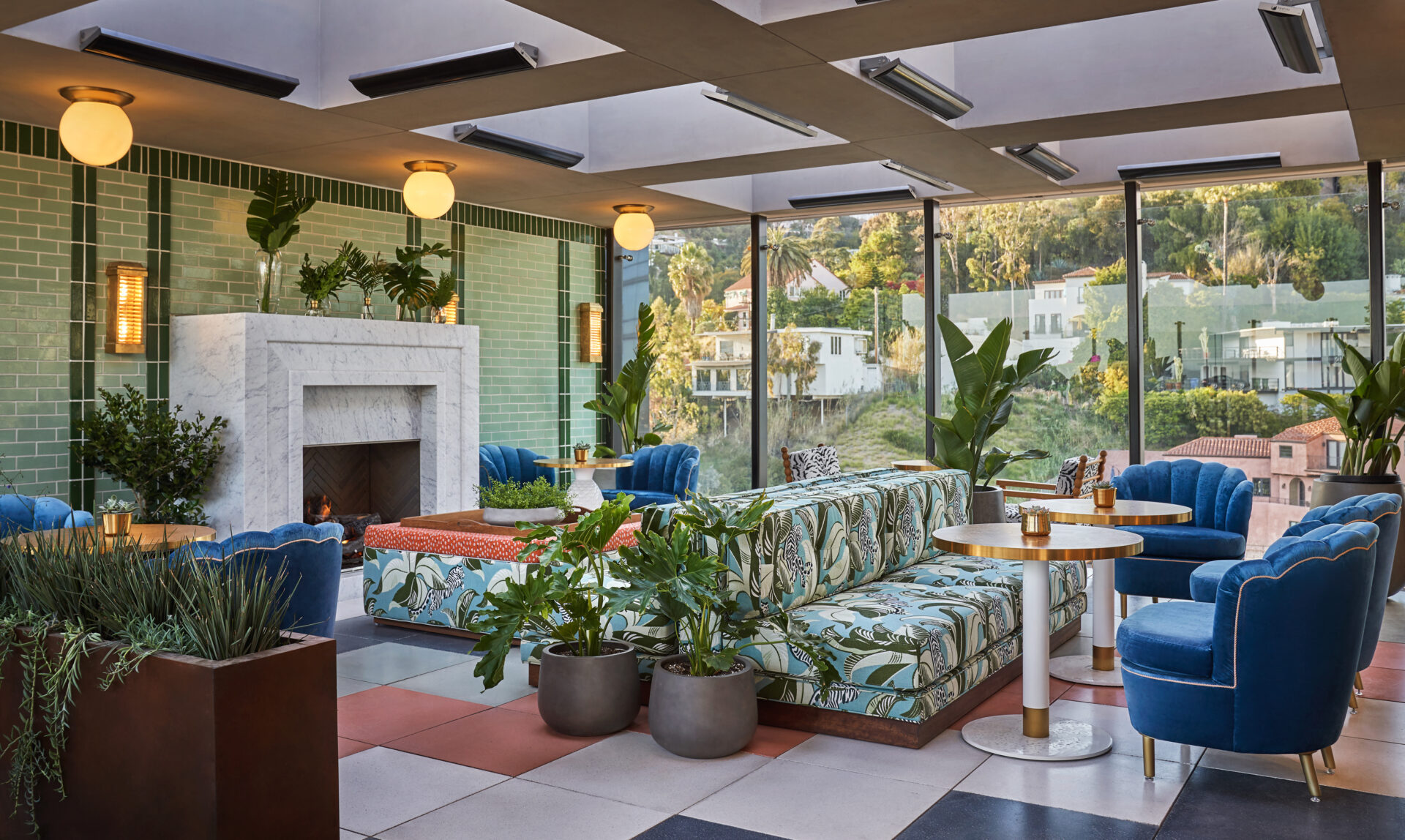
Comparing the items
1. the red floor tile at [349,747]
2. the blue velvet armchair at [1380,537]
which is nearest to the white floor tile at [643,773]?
the red floor tile at [349,747]

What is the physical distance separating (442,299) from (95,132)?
3419mm

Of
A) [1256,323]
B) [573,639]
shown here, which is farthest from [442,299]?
[1256,323]

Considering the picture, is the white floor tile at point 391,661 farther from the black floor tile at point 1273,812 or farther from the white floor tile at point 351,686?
the black floor tile at point 1273,812

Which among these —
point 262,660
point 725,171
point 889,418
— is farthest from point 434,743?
point 889,418

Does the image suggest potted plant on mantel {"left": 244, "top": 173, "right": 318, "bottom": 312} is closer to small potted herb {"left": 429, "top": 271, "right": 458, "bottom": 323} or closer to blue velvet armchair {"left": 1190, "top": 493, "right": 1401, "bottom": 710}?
small potted herb {"left": 429, "top": 271, "right": 458, "bottom": 323}

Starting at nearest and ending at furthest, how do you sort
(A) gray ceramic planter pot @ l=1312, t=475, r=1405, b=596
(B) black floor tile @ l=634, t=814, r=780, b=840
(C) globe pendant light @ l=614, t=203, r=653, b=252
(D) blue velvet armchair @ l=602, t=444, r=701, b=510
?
1. (B) black floor tile @ l=634, t=814, r=780, b=840
2. (A) gray ceramic planter pot @ l=1312, t=475, r=1405, b=596
3. (C) globe pendant light @ l=614, t=203, r=653, b=252
4. (D) blue velvet armchair @ l=602, t=444, r=701, b=510

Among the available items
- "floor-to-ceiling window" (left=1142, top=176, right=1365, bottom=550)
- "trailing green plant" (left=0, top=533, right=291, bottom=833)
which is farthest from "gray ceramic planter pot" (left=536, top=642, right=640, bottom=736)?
"floor-to-ceiling window" (left=1142, top=176, right=1365, bottom=550)

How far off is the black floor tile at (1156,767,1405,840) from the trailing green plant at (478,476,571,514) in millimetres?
3888

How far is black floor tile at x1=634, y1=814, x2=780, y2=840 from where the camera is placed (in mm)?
3375

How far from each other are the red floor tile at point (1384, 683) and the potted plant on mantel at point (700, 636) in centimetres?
268

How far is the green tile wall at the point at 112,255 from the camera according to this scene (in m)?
6.48

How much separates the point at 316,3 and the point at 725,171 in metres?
3.02

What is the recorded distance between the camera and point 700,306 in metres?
10.6

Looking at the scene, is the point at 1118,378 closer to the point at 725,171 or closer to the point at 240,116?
the point at 725,171
